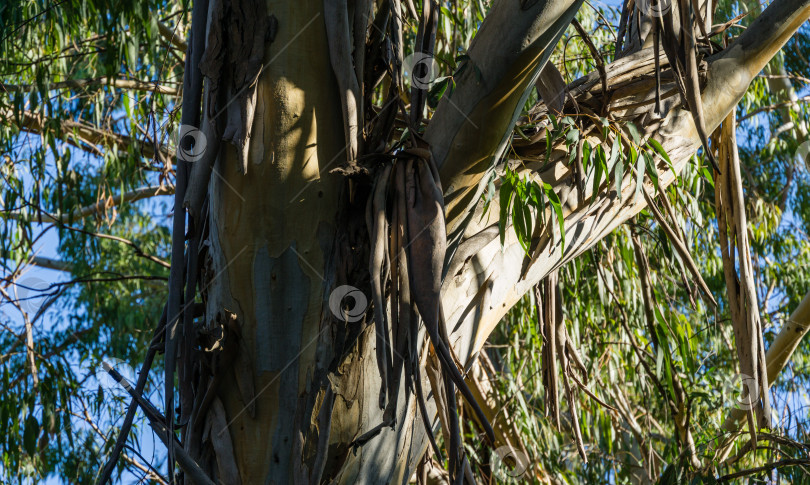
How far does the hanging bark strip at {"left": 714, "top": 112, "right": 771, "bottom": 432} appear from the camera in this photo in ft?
5.22

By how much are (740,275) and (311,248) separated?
1.06 meters

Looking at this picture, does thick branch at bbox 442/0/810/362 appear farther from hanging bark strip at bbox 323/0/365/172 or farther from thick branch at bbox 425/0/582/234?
hanging bark strip at bbox 323/0/365/172

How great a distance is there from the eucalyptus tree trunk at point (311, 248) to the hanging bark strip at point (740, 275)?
80 cm

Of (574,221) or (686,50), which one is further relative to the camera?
(574,221)

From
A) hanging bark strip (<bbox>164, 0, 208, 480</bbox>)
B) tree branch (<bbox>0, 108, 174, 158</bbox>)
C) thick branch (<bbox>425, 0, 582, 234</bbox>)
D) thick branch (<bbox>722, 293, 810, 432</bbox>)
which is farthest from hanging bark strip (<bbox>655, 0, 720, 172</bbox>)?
tree branch (<bbox>0, 108, 174, 158</bbox>)

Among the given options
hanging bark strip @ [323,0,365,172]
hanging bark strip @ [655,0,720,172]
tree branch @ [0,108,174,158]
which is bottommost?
hanging bark strip @ [655,0,720,172]

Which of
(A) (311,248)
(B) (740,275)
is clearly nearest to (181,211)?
(A) (311,248)

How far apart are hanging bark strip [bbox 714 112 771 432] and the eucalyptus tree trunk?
0.80 m

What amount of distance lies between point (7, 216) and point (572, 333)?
218cm

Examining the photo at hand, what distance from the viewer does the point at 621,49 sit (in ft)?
5.51

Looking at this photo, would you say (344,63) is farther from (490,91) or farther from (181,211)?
(181,211)

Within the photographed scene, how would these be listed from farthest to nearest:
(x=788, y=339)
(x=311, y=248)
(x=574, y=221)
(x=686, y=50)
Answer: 1. (x=788, y=339)
2. (x=574, y=221)
3. (x=311, y=248)
4. (x=686, y=50)

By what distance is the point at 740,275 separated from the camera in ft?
5.35

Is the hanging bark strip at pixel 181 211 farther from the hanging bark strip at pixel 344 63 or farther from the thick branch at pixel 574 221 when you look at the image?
the thick branch at pixel 574 221
